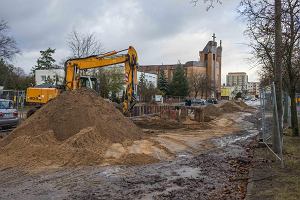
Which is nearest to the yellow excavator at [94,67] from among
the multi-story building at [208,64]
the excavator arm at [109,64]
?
the excavator arm at [109,64]

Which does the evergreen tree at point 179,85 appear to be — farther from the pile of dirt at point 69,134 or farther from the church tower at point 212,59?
the pile of dirt at point 69,134

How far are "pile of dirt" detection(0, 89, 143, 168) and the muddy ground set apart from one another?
4.07 ft

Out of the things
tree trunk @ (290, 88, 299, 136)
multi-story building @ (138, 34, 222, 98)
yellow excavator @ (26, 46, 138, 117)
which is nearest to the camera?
tree trunk @ (290, 88, 299, 136)

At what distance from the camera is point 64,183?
1027cm

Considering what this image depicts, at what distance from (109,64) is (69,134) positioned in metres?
9.66

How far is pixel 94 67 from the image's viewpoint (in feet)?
81.7

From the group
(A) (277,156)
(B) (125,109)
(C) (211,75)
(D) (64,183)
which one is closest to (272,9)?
(A) (277,156)

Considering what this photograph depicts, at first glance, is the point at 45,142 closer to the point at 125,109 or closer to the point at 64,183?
the point at 64,183

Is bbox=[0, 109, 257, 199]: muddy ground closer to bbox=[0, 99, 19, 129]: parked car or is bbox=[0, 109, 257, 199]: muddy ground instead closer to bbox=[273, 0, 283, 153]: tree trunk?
bbox=[273, 0, 283, 153]: tree trunk

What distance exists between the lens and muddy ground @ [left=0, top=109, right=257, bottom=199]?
9.08m

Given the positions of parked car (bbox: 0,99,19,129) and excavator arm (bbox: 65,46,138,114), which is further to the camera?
excavator arm (bbox: 65,46,138,114)

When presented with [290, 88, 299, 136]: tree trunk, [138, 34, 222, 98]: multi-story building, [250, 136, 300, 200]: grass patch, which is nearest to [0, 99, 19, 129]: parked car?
[250, 136, 300, 200]: grass patch

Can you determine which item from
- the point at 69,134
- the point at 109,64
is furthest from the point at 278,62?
the point at 109,64

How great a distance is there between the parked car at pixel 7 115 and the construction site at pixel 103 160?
4.79m
